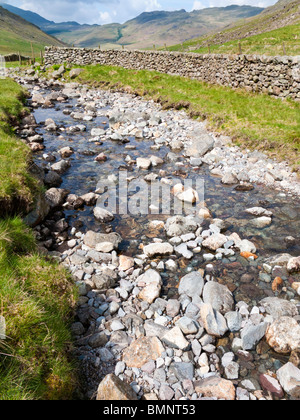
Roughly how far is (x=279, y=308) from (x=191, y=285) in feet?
6.29

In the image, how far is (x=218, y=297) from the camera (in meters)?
6.09

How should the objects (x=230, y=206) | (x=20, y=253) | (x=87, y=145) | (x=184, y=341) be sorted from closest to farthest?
1. (x=184, y=341)
2. (x=20, y=253)
3. (x=230, y=206)
4. (x=87, y=145)

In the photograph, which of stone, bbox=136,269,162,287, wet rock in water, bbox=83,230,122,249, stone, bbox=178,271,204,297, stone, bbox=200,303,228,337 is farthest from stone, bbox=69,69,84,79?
stone, bbox=200,303,228,337

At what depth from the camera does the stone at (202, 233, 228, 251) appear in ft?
26.1

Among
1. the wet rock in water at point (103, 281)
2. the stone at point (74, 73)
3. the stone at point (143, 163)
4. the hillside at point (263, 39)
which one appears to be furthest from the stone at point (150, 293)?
the stone at point (74, 73)

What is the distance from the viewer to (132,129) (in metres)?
18.9

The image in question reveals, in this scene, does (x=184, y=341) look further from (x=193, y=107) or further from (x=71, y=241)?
(x=193, y=107)

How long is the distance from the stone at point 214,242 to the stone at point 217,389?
397 centimetres

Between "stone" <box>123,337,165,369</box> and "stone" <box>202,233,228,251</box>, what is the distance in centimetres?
353

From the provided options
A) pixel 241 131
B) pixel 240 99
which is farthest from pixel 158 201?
pixel 240 99

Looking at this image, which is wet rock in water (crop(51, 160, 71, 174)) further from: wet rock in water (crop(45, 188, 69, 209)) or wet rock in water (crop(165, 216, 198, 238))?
wet rock in water (crop(165, 216, 198, 238))

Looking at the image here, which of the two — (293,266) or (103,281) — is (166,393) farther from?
(293,266)

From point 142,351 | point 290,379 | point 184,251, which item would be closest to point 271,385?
point 290,379
